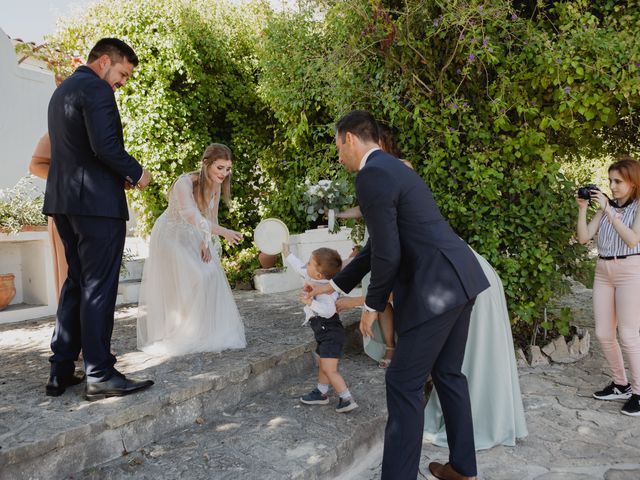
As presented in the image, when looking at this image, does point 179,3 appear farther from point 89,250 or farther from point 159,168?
point 89,250

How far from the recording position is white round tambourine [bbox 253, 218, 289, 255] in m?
5.12

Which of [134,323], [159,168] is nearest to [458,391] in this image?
[134,323]

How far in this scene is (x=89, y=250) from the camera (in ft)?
10.2

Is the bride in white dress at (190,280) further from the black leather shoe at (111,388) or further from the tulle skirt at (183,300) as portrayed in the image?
the black leather shoe at (111,388)

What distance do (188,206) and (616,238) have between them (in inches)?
133

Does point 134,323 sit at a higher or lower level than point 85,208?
lower

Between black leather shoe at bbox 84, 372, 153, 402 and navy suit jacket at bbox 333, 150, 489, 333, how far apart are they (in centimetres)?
174

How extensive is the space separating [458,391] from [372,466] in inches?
36.2

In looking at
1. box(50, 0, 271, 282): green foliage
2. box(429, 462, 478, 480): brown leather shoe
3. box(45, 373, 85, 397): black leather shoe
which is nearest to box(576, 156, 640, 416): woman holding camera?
box(429, 462, 478, 480): brown leather shoe

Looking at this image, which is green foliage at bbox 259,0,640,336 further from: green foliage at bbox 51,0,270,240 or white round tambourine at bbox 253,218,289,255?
green foliage at bbox 51,0,270,240

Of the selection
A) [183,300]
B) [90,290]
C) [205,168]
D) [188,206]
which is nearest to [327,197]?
[205,168]

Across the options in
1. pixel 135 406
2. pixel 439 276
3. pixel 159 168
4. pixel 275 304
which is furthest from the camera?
pixel 159 168

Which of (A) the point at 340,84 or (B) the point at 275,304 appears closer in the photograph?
(A) the point at 340,84

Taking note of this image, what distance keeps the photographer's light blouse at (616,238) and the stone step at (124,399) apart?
2426 mm
